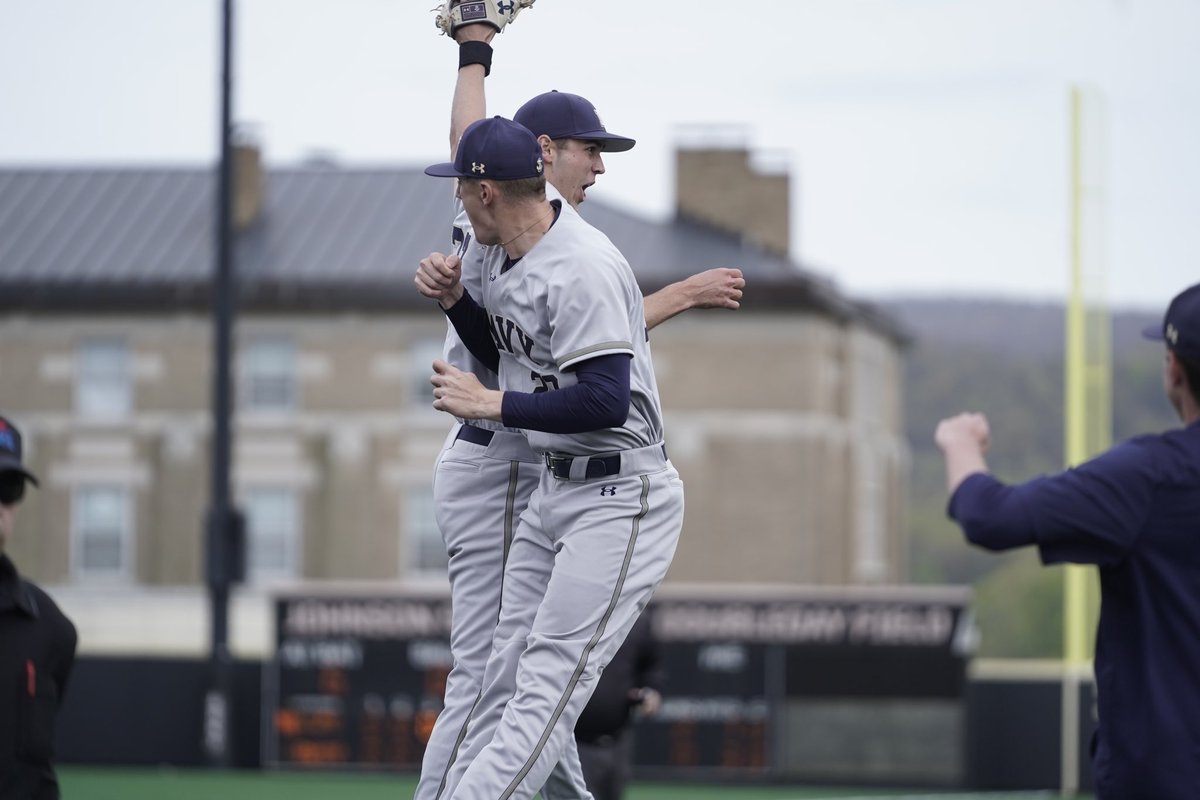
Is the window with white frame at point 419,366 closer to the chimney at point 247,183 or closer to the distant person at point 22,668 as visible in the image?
the chimney at point 247,183

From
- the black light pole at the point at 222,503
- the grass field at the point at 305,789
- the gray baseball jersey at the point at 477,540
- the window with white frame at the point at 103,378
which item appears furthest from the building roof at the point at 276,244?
the gray baseball jersey at the point at 477,540

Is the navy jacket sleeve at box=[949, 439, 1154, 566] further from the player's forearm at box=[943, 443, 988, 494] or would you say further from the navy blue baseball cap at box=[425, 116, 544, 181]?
the navy blue baseball cap at box=[425, 116, 544, 181]

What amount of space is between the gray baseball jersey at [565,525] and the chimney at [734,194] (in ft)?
114

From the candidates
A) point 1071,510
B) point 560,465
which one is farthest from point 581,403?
point 1071,510

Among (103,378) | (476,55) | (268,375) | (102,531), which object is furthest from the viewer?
(102,531)

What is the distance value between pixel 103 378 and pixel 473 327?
36.3 metres

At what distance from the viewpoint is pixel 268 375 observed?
129ft

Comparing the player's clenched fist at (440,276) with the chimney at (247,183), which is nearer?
the player's clenched fist at (440,276)

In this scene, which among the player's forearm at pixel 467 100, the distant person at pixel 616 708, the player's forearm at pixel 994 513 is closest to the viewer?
the player's forearm at pixel 994 513

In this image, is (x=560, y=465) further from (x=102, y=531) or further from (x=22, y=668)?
(x=102, y=531)

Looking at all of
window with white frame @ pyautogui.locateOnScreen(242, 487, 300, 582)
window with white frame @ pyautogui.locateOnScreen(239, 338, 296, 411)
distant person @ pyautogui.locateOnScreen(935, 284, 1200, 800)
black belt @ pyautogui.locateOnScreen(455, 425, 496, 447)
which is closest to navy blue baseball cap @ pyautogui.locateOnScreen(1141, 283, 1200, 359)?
distant person @ pyautogui.locateOnScreen(935, 284, 1200, 800)

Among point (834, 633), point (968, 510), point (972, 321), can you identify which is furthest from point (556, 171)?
point (972, 321)

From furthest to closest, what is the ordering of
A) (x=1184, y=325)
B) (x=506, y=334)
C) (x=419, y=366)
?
(x=419, y=366), (x=506, y=334), (x=1184, y=325)

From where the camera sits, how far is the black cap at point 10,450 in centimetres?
459
